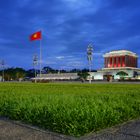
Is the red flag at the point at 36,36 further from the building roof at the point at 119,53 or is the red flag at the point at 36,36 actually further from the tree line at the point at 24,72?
the tree line at the point at 24,72

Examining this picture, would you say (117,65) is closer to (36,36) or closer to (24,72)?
(24,72)

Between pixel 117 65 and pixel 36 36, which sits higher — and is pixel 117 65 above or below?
below

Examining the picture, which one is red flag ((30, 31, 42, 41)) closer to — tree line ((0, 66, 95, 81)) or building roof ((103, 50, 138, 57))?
building roof ((103, 50, 138, 57))

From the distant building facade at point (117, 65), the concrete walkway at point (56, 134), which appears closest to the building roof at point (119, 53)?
the distant building facade at point (117, 65)

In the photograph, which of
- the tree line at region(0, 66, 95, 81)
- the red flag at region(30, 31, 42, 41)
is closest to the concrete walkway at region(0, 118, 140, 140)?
the red flag at region(30, 31, 42, 41)

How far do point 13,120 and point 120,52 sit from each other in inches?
5172

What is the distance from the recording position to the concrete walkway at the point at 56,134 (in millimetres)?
7072

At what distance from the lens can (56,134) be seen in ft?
24.5

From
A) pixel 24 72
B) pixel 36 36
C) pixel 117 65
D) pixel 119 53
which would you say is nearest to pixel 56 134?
pixel 36 36

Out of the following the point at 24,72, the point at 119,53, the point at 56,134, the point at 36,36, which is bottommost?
the point at 56,134

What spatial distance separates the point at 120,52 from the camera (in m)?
138

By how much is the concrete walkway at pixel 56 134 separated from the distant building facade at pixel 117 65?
119783 mm

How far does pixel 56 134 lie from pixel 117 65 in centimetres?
13474

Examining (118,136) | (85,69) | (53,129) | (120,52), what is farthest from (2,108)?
(85,69)
